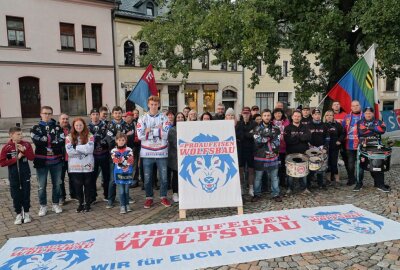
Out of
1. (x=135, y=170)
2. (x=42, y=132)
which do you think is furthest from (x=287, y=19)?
(x=42, y=132)

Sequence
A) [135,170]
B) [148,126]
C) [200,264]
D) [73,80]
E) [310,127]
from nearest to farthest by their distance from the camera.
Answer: [200,264]
[148,126]
[310,127]
[135,170]
[73,80]

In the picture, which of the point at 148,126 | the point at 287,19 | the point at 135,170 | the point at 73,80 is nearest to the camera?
the point at 148,126

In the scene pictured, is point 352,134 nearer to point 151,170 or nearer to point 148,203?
point 151,170

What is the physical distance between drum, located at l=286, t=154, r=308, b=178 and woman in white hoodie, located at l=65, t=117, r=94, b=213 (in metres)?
3.83

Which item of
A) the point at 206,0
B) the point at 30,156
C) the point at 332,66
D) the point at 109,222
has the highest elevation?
the point at 206,0

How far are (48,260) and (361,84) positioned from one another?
758 centimetres

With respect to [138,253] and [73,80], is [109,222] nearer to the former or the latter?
[138,253]

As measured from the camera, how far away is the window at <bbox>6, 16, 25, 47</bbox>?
18.0 metres

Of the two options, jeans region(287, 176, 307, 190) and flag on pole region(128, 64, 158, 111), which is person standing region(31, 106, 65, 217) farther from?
jeans region(287, 176, 307, 190)

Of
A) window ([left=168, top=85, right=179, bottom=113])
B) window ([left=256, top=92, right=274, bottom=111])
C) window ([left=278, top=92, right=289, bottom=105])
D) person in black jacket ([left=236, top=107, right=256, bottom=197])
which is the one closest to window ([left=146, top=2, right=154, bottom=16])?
window ([left=168, top=85, right=179, bottom=113])

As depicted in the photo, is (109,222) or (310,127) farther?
(310,127)

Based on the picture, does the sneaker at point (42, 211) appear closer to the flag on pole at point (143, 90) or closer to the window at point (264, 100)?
the flag on pole at point (143, 90)

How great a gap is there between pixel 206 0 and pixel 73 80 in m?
11.9

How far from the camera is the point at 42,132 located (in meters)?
5.72
